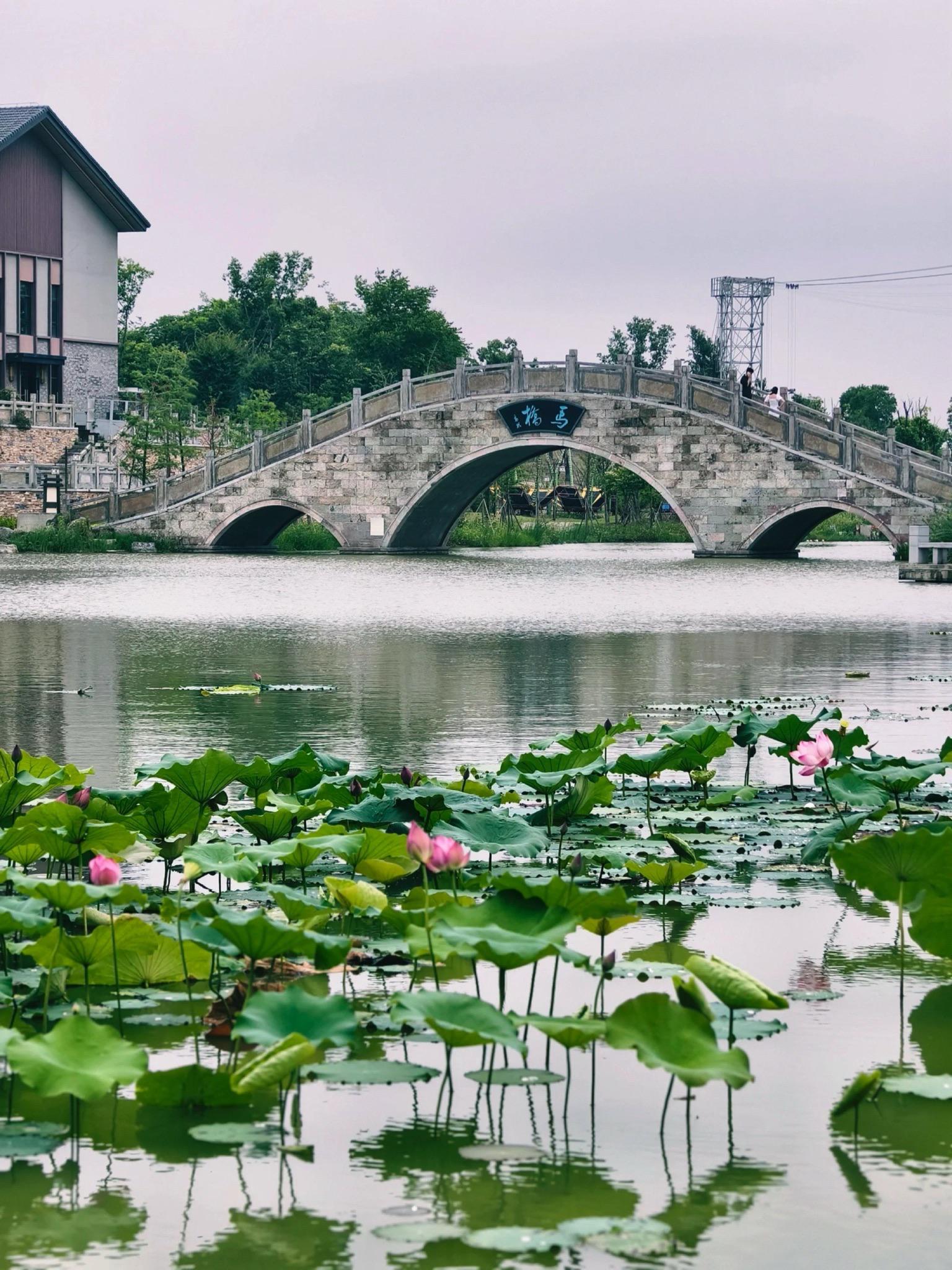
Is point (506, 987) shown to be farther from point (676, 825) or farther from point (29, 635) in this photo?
point (29, 635)

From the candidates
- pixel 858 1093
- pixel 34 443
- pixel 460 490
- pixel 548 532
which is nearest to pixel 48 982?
pixel 858 1093

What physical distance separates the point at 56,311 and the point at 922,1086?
4991cm

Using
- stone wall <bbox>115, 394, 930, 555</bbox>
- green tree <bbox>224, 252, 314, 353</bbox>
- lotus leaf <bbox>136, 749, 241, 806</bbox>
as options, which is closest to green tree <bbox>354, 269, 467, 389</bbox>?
green tree <bbox>224, 252, 314, 353</bbox>

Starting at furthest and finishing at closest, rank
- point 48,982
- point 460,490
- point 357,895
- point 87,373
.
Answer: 1. point 87,373
2. point 460,490
3. point 357,895
4. point 48,982

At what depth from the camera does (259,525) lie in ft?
164

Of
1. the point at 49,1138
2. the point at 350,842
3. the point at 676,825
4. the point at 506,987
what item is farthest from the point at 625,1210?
the point at 676,825

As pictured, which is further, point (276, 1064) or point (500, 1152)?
point (500, 1152)

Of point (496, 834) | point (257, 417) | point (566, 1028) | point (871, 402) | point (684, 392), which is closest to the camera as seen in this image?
point (566, 1028)

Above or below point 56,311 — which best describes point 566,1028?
below

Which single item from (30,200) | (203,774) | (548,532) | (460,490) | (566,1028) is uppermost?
(30,200)

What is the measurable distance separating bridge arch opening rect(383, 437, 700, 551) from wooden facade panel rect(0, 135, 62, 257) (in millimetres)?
12398

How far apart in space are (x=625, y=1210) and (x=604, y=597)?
870 inches

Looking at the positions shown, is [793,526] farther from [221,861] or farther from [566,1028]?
[566,1028]

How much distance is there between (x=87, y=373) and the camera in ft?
172
